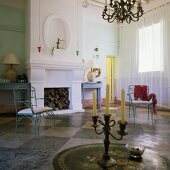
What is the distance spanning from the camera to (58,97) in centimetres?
609

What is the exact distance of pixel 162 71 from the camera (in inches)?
246

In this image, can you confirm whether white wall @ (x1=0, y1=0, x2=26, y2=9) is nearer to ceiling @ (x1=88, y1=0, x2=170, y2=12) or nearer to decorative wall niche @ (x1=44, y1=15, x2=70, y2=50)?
decorative wall niche @ (x1=44, y1=15, x2=70, y2=50)

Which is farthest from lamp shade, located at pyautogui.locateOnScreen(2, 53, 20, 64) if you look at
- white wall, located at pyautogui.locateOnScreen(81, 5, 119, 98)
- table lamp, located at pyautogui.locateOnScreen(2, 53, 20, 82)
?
white wall, located at pyautogui.locateOnScreen(81, 5, 119, 98)

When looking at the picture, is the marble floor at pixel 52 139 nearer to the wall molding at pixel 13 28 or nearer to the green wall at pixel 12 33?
the green wall at pixel 12 33

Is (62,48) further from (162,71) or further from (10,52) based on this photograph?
(162,71)

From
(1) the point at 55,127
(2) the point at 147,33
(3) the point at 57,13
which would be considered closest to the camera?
(1) the point at 55,127

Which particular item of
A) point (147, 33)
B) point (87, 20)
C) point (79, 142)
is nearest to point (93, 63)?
point (87, 20)

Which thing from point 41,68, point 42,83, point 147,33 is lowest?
point 42,83

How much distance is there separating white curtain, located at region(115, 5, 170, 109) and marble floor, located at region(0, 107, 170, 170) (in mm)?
1881

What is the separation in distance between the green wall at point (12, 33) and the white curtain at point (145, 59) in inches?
149

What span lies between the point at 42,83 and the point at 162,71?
3.64 m

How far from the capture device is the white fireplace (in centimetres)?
540

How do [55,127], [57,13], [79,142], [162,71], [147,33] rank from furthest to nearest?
[147,33], [162,71], [57,13], [55,127], [79,142]

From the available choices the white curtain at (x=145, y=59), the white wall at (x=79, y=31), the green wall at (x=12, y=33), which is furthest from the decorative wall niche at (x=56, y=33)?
the white curtain at (x=145, y=59)
